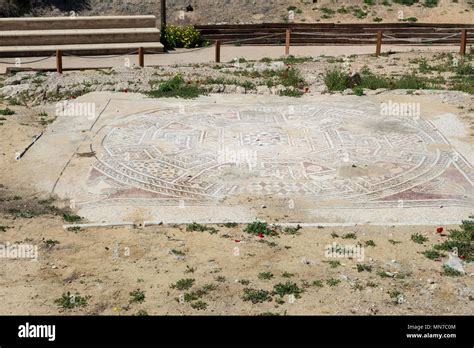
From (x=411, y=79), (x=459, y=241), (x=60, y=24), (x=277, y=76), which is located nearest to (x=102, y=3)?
(x=60, y=24)

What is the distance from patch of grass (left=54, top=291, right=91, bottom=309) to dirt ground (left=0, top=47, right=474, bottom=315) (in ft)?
0.09

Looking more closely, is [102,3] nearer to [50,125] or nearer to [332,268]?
[50,125]

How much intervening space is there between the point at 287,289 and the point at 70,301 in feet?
9.26

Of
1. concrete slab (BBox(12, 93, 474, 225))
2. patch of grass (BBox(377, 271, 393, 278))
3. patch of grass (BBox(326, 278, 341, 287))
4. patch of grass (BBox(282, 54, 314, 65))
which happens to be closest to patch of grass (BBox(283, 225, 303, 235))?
concrete slab (BBox(12, 93, 474, 225))

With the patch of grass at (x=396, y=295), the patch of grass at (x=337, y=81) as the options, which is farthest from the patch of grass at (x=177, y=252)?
the patch of grass at (x=337, y=81)

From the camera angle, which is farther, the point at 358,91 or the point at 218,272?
the point at 358,91

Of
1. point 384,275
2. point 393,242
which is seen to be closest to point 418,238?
point 393,242

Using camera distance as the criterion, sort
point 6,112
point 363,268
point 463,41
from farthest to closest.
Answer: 1. point 463,41
2. point 6,112
3. point 363,268

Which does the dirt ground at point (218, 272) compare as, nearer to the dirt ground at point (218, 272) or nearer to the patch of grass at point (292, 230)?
the dirt ground at point (218, 272)

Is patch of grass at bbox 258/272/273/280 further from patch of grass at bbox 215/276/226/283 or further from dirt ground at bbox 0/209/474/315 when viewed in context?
patch of grass at bbox 215/276/226/283

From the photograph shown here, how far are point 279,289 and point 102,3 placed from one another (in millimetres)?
26168

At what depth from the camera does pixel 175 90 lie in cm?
1972

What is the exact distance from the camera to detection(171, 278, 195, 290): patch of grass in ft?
30.6

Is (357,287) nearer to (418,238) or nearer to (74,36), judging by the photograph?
(418,238)
